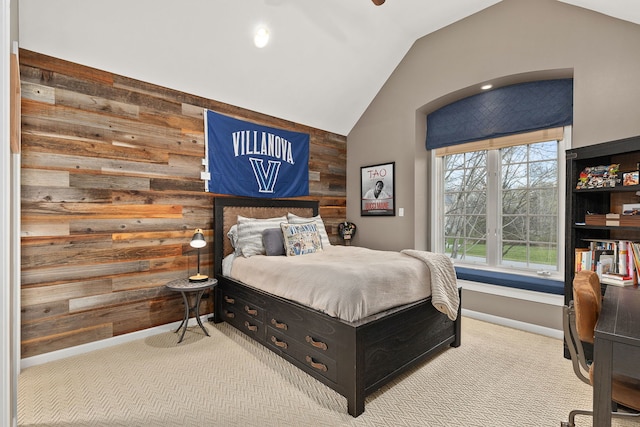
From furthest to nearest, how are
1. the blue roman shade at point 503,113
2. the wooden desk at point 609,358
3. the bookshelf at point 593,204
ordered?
the blue roman shade at point 503,113 → the bookshelf at point 593,204 → the wooden desk at point 609,358

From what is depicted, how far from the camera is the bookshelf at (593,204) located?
2268 millimetres

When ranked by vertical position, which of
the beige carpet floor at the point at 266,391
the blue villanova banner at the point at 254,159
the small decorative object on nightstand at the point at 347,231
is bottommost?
the beige carpet floor at the point at 266,391

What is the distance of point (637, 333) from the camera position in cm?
111

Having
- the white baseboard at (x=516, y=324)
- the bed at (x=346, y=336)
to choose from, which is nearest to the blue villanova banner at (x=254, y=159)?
the bed at (x=346, y=336)

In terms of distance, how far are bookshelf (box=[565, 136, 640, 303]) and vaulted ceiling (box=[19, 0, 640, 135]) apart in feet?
3.45

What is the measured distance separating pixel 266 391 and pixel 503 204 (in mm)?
3190

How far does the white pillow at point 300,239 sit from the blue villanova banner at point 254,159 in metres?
0.73

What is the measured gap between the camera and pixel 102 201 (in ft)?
8.52

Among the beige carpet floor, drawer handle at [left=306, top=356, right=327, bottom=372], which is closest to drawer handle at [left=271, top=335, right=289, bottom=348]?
the beige carpet floor

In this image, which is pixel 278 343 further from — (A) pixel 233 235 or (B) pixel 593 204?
(B) pixel 593 204

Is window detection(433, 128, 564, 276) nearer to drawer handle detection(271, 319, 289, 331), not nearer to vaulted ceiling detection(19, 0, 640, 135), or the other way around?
vaulted ceiling detection(19, 0, 640, 135)

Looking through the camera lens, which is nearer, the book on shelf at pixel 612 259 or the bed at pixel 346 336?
the bed at pixel 346 336

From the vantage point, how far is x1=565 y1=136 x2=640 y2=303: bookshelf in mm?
2268

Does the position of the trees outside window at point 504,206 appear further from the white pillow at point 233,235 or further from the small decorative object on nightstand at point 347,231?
the white pillow at point 233,235
